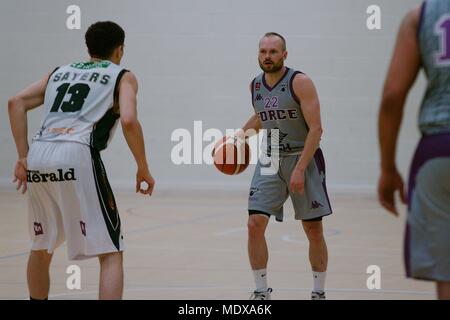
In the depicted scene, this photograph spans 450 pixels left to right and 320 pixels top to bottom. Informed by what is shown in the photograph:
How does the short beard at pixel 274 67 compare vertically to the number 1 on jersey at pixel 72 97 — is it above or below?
above

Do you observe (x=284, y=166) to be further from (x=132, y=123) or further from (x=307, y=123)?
(x=132, y=123)

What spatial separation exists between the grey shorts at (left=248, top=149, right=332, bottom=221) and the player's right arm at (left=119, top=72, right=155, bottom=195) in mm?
1522

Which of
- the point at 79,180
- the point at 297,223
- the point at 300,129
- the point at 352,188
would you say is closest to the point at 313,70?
the point at 352,188

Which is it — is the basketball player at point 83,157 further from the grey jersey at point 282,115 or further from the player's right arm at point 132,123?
the grey jersey at point 282,115

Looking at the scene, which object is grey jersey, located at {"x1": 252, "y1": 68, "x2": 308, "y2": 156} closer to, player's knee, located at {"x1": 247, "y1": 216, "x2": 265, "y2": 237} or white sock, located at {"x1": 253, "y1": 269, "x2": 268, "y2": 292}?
player's knee, located at {"x1": 247, "y1": 216, "x2": 265, "y2": 237}

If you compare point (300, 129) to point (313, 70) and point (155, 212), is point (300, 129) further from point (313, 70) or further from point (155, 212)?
point (313, 70)

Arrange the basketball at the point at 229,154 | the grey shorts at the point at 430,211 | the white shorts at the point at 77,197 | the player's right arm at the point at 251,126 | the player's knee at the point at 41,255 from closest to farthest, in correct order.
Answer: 1. the grey shorts at the point at 430,211
2. the white shorts at the point at 77,197
3. the player's knee at the point at 41,255
4. the player's right arm at the point at 251,126
5. the basketball at the point at 229,154

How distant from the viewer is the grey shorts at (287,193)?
5906 millimetres

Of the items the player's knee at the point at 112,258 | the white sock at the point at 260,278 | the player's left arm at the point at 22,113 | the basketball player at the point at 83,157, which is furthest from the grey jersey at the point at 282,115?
the player's knee at the point at 112,258

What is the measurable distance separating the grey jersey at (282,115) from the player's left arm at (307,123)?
0.19 ft

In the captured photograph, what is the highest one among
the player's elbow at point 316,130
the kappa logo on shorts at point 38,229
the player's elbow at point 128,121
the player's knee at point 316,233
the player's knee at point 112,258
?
the player's elbow at point 128,121

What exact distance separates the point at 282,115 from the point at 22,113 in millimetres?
1973

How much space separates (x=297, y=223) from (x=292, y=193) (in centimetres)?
530

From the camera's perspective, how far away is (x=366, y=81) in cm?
1412
